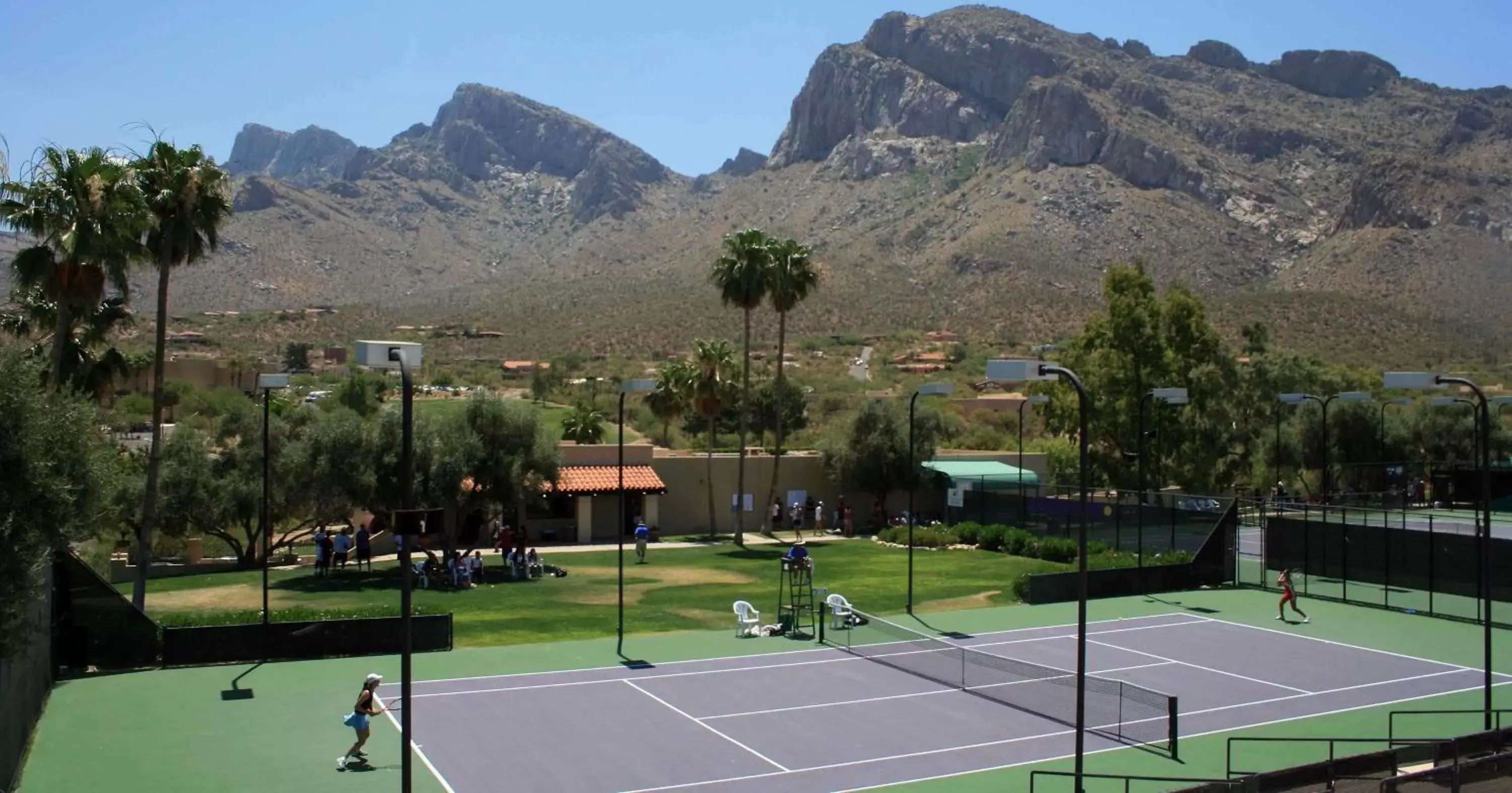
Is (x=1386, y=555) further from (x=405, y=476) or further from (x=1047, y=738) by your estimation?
(x=405, y=476)

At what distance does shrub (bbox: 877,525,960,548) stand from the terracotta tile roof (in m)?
9.24

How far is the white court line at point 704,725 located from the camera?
19812 millimetres

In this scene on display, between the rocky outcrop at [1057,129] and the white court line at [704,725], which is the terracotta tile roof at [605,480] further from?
the rocky outcrop at [1057,129]

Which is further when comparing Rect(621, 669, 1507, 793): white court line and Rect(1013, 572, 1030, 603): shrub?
Rect(1013, 572, 1030, 603): shrub

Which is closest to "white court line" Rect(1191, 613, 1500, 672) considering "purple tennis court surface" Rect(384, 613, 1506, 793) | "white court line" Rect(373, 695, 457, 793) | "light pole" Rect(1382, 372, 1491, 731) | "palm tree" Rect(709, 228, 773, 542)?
"purple tennis court surface" Rect(384, 613, 1506, 793)

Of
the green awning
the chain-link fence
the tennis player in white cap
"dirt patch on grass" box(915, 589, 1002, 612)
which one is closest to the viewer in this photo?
the tennis player in white cap

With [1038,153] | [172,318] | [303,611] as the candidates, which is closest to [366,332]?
[172,318]

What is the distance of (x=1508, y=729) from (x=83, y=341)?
101 feet

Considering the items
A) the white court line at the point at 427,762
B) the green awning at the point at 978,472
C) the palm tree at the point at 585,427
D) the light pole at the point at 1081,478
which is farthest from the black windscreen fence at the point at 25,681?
the palm tree at the point at 585,427

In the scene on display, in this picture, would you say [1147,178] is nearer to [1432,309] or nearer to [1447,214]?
[1447,214]

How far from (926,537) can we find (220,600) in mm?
25056

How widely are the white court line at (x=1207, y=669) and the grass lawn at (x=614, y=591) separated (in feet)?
19.9

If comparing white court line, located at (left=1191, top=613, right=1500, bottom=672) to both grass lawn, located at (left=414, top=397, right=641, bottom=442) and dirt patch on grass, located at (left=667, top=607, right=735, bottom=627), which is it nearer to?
dirt patch on grass, located at (left=667, top=607, right=735, bottom=627)

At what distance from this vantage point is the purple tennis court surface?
760 inches
